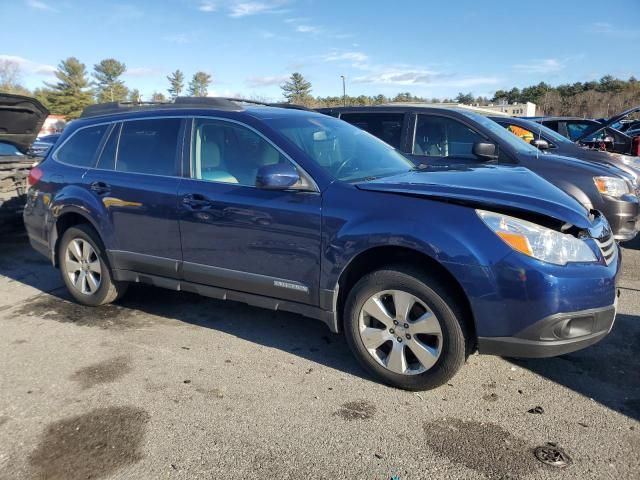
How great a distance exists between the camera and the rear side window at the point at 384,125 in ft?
21.5

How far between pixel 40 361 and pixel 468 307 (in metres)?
3.06

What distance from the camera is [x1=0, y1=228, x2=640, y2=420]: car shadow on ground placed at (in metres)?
3.31

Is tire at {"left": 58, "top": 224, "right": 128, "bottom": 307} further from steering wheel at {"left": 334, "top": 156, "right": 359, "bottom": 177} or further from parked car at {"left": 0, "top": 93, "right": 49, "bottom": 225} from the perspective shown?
parked car at {"left": 0, "top": 93, "right": 49, "bottom": 225}

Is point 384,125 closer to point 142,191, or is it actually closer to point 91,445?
point 142,191

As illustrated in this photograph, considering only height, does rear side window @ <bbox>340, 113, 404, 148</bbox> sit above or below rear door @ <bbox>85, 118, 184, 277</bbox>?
above

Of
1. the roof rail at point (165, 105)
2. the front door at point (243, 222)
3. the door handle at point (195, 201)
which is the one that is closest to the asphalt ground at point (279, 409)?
the front door at point (243, 222)

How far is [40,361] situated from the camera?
379 cm

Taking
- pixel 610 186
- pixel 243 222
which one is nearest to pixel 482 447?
pixel 243 222

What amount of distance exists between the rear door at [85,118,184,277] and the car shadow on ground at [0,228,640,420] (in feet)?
1.93

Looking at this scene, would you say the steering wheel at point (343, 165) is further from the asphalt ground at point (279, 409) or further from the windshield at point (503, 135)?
the windshield at point (503, 135)

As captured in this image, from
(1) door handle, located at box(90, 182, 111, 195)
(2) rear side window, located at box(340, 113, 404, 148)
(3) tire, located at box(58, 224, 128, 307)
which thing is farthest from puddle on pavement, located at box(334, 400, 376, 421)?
(2) rear side window, located at box(340, 113, 404, 148)

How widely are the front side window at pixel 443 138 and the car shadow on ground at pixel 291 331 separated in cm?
267

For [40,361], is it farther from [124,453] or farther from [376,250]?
[376,250]

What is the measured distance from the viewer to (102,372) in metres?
3.59
